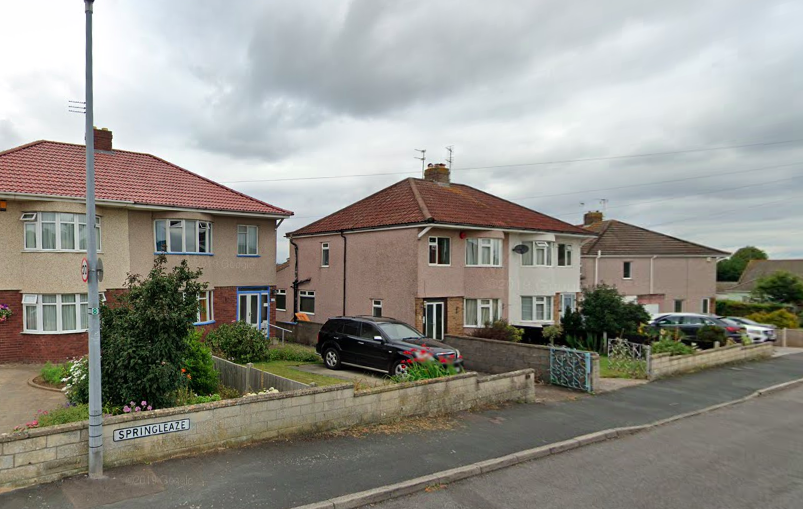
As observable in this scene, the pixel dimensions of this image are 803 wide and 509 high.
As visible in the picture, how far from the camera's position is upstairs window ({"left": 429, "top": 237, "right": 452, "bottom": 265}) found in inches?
817

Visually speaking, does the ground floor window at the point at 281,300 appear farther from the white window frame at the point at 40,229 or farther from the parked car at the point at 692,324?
the parked car at the point at 692,324

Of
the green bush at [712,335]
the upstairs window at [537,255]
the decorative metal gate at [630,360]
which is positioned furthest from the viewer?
the upstairs window at [537,255]

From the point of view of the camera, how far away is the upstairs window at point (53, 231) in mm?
15602

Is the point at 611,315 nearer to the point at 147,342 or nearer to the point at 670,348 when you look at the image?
the point at 670,348

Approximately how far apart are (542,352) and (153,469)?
1097cm

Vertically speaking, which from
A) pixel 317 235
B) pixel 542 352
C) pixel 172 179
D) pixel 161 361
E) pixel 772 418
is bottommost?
pixel 772 418

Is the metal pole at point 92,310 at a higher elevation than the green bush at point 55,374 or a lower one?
higher

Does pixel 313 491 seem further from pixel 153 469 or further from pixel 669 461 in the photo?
pixel 669 461

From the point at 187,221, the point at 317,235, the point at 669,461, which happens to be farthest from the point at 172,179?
the point at 669,461

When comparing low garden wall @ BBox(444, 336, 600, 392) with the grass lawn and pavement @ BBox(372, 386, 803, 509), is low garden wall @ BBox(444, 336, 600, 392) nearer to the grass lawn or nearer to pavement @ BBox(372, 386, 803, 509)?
pavement @ BBox(372, 386, 803, 509)

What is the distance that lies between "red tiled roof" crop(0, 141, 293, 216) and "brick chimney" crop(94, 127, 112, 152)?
0.31 m

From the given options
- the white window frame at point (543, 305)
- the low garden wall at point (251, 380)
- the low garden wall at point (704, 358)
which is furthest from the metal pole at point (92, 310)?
the white window frame at point (543, 305)

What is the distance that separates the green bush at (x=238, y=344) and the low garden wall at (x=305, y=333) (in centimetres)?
674

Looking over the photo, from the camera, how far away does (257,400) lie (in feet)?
26.2
